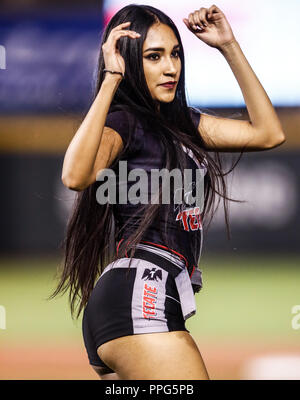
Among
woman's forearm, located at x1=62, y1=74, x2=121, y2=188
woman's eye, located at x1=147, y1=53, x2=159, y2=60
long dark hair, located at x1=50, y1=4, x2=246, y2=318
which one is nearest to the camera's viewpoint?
woman's forearm, located at x1=62, y1=74, x2=121, y2=188

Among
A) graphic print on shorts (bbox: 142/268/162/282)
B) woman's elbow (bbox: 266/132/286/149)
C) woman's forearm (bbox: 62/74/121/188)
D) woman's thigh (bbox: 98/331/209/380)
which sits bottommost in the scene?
woman's thigh (bbox: 98/331/209/380)

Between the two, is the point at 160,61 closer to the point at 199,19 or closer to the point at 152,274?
the point at 199,19

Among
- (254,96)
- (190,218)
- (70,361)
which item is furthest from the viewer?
(70,361)

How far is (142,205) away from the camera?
2.05m

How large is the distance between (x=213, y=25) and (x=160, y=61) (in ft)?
0.80

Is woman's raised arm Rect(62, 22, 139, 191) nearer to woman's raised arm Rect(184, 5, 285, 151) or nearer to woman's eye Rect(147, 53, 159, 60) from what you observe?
woman's eye Rect(147, 53, 159, 60)

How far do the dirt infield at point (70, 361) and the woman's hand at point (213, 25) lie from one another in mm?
1558

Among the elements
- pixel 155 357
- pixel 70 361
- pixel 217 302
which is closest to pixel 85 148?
pixel 155 357

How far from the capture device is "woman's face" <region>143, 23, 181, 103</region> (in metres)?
2.19

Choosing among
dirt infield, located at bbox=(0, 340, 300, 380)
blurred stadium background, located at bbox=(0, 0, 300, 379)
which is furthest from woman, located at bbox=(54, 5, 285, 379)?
dirt infield, located at bbox=(0, 340, 300, 380)

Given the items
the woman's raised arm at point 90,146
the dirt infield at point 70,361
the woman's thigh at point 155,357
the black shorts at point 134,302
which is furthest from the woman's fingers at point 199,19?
the dirt infield at point 70,361

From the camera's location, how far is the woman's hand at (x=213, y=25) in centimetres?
227

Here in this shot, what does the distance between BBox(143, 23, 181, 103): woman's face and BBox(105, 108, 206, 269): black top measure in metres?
0.19

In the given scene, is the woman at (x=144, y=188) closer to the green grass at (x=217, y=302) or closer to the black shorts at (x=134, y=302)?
the black shorts at (x=134, y=302)
